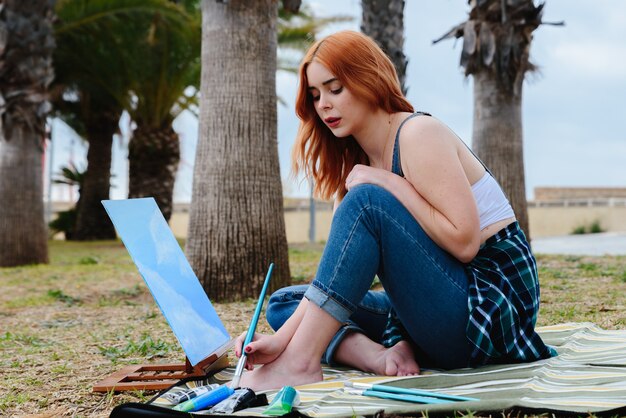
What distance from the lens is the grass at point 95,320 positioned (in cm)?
286

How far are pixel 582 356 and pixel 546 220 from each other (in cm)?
2107

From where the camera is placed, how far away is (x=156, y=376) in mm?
2771

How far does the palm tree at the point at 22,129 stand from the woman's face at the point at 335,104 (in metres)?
8.34

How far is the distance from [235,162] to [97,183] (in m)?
11.9

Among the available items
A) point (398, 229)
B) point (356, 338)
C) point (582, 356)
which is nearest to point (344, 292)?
point (398, 229)

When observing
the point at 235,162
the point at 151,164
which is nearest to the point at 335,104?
the point at 235,162

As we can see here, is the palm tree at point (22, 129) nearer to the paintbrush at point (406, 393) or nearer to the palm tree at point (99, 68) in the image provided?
the palm tree at point (99, 68)

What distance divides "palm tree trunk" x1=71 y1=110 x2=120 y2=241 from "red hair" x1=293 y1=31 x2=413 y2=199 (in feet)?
46.2

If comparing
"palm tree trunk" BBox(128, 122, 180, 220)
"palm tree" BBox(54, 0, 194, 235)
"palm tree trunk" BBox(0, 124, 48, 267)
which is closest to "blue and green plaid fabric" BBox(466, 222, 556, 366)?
"palm tree trunk" BBox(0, 124, 48, 267)

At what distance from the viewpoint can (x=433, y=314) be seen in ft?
7.88

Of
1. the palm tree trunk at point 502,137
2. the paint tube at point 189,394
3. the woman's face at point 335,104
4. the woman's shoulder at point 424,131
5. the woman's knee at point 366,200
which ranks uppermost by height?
the palm tree trunk at point 502,137

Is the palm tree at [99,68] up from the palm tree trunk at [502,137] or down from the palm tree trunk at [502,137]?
up

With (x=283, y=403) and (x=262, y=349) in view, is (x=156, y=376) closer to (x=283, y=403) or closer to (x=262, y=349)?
(x=262, y=349)

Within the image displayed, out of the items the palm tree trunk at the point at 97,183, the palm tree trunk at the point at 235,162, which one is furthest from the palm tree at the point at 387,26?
the palm tree trunk at the point at 97,183
